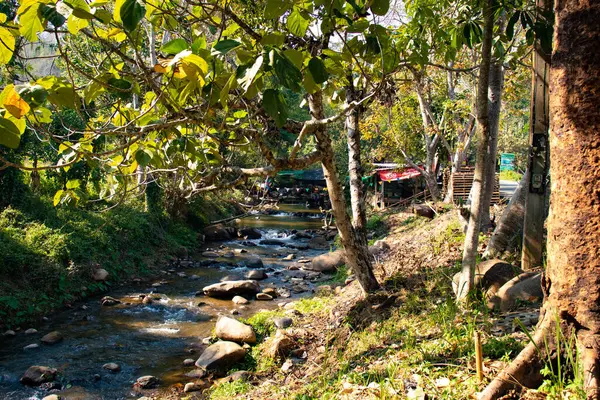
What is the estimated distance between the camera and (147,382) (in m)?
6.58

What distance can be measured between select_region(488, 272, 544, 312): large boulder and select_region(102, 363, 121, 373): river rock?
5.48 meters

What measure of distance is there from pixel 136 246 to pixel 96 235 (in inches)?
66.4

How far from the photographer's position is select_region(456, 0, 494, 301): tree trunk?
4.21 metres

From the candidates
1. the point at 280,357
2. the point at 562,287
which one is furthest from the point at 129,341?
the point at 562,287

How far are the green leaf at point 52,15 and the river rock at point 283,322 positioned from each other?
A: 6.48 m

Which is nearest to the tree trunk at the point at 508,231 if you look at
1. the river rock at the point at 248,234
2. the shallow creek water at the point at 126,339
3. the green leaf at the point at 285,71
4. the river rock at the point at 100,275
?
the shallow creek water at the point at 126,339

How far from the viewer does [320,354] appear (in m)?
6.18

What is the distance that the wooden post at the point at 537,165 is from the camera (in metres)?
5.29

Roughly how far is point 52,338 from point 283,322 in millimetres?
4064

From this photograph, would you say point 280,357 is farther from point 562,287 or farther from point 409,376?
point 562,287

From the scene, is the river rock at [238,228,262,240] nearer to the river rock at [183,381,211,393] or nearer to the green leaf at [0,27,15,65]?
the river rock at [183,381,211,393]

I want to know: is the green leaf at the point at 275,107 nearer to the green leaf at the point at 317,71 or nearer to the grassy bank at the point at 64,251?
the green leaf at the point at 317,71

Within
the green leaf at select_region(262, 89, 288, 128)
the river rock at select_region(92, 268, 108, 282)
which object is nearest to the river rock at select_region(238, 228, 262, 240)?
the river rock at select_region(92, 268, 108, 282)

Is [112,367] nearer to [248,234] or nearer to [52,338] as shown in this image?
[52,338]
